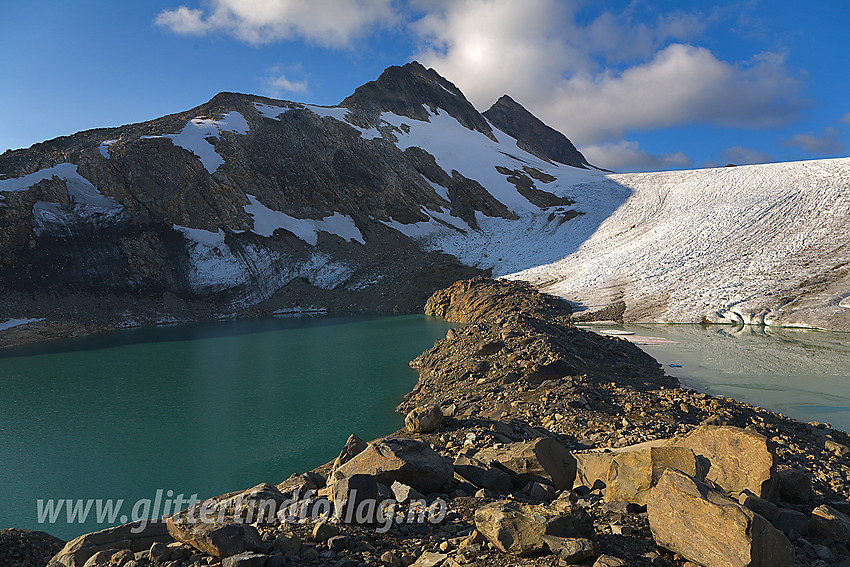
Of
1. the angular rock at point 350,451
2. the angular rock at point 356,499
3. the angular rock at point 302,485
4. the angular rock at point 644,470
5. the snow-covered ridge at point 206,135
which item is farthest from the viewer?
the snow-covered ridge at point 206,135

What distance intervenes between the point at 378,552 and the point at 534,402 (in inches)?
268

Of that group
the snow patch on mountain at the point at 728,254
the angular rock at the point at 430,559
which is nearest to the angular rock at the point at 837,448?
the angular rock at the point at 430,559

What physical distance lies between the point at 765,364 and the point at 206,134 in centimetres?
4806

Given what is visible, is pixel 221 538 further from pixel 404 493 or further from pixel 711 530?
pixel 711 530

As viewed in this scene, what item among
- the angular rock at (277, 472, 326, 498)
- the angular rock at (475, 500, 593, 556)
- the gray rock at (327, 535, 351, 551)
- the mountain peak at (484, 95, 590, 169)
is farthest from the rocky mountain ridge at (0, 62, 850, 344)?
the mountain peak at (484, 95, 590, 169)

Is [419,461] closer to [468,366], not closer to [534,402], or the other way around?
[534,402]

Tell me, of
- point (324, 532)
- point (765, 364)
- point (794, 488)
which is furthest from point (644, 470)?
point (765, 364)

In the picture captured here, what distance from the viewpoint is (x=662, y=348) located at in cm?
1912

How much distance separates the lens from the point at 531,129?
11831cm

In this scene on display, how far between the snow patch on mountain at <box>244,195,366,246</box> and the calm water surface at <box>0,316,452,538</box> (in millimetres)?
19810

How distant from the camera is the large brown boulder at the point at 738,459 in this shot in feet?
14.2

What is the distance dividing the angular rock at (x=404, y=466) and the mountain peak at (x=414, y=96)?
2626 inches

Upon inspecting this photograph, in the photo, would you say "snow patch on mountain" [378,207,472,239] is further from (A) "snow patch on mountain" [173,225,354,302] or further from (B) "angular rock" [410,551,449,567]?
(B) "angular rock" [410,551,449,567]

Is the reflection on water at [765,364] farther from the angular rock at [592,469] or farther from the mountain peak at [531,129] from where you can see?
the mountain peak at [531,129]
